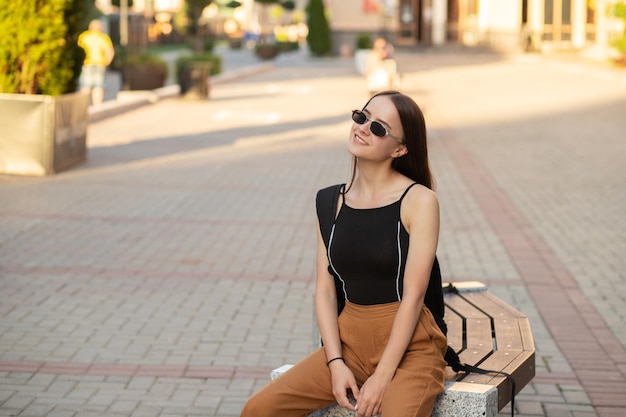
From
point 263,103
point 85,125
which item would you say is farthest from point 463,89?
point 85,125

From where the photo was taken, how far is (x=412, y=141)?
3.78 metres

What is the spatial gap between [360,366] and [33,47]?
1091cm

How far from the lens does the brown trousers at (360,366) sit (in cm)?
356

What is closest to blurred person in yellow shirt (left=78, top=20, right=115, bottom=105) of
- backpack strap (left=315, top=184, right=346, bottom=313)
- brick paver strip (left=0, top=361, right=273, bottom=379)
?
brick paver strip (left=0, top=361, right=273, bottom=379)

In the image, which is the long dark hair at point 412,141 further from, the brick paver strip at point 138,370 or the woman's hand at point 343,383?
the brick paver strip at point 138,370

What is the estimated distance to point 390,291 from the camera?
3.70m

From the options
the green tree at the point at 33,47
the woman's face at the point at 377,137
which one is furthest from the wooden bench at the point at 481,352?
the green tree at the point at 33,47

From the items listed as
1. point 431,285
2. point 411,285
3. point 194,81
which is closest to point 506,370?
point 431,285

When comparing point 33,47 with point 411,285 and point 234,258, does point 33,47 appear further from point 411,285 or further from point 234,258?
point 411,285

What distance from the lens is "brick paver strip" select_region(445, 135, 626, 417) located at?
5.45 meters

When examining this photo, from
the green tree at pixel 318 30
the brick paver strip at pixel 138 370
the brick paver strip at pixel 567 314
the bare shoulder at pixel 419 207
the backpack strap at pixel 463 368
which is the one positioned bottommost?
the brick paver strip at pixel 567 314

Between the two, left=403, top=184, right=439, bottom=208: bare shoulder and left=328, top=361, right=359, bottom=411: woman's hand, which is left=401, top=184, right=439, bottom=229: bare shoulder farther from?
left=328, top=361, right=359, bottom=411: woman's hand

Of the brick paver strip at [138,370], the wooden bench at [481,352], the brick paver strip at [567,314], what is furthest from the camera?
the brick paver strip at [138,370]

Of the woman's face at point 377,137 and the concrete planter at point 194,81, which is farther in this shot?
the concrete planter at point 194,81
